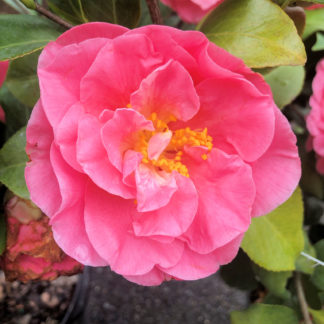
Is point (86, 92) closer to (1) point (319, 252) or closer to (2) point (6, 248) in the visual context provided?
(2) point (6, 248)

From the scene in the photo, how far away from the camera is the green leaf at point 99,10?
0.46m

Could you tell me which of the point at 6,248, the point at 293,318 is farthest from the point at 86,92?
the point at 293,318

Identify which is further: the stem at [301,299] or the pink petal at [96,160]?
the stem at [301,299]

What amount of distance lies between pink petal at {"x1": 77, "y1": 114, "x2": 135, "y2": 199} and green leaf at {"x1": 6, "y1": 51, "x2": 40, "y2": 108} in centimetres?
15

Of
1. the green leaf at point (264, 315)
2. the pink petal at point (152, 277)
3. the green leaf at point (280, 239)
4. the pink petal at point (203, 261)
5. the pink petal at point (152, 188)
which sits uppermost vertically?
the pink petal at point (152, 188)

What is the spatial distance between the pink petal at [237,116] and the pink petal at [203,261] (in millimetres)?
93

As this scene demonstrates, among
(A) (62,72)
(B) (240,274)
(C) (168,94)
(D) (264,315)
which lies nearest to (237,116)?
(C) (168,94)

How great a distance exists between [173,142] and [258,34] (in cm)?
15

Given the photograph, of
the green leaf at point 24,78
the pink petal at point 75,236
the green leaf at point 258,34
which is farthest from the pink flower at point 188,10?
the pink petal at point 75,236

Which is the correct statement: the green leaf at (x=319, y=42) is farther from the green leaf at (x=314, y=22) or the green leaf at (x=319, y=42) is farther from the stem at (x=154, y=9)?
the stem at (x=154, y=9)

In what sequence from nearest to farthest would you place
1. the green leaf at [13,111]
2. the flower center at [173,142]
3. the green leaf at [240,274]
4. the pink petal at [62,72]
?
1. the pink petal at [62,72]
2. the flower center at [173,142]
3. the green leaf at [13,111]
4. the green leaf at [240,274]

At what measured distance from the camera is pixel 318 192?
71cm

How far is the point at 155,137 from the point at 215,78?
0.31ft

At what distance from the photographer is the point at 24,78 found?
1.63ft
